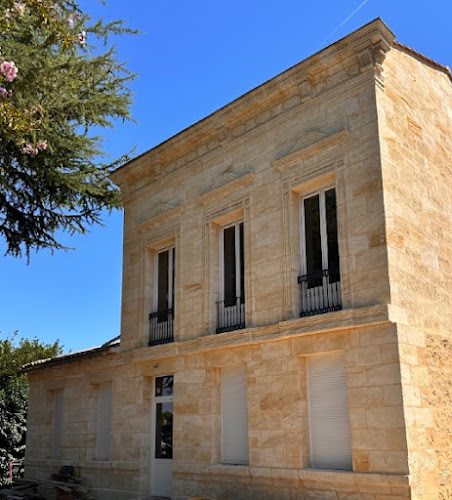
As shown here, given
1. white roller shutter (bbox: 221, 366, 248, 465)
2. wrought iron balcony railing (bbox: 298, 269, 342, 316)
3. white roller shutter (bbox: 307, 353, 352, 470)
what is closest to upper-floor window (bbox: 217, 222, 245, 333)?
white roller shutter (bbox: 221, 366, 248, 465)

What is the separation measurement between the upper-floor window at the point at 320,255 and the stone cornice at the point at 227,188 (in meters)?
1.21

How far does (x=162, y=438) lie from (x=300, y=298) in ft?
14.5

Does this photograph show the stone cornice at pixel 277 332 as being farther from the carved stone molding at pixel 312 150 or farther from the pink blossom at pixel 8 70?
the pink blossom at pixel 8 70

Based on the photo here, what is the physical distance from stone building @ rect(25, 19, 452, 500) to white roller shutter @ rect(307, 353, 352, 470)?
24mm

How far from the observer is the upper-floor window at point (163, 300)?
42.7ft

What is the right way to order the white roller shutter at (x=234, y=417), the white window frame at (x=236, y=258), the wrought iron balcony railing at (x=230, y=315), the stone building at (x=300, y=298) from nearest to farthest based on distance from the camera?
the stone building at (x=300, y=298), the white roller shutter at (x=234, y=417), the wrought iron balcony railing at (x=230, y=315), the white window frame at (x=236, y=258)

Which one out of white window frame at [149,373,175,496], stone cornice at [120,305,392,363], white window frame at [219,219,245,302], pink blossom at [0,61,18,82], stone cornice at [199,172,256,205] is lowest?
white window frame at [149,373,175,496]

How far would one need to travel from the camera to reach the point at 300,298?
1023 centimetres

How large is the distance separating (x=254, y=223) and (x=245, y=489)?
4462mm

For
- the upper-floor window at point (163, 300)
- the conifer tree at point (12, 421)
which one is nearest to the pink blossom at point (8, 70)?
the upper-floor window at point (163, 300)

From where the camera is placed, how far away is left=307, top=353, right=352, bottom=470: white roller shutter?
9133 mm

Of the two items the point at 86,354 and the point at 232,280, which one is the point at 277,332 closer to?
the point at 232,280

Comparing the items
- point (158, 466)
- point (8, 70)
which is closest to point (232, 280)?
point (158, 466)

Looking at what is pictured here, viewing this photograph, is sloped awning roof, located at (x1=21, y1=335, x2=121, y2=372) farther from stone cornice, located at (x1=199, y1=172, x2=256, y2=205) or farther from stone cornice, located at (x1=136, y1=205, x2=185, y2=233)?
stone cornice, located at (x1=199, y1=172, x2=256, y2=205)
